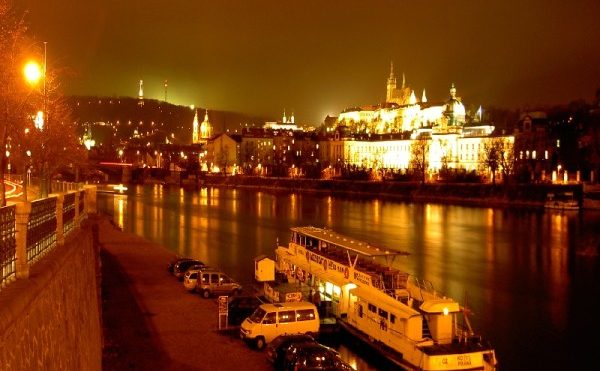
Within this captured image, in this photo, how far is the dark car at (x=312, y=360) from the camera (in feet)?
32.9

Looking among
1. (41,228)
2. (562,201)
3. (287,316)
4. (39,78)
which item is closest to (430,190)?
(562,201)

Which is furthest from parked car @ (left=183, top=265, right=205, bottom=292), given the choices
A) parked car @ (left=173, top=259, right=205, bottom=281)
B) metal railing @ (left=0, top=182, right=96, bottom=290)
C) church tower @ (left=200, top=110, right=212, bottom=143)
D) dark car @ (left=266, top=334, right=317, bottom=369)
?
Answer: church tower @ (left=200, top=110, right=212, bottom=143)

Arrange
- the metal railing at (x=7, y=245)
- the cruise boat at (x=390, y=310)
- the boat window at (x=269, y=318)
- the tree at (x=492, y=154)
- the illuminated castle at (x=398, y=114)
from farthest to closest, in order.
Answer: the illuminated castle at (x=398, y=114) → the tree at (x=492, y=154) → the boat window at (x=269, y=318) → the cruise boat at (x=390, y=310) → the metal railing at (x=7, y=245)

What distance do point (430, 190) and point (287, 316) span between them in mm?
50683

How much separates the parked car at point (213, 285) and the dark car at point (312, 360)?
18.0ft

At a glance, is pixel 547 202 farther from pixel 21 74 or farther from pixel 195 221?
pixel 21 74

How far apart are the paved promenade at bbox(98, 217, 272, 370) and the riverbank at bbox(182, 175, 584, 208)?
39822 millimetres

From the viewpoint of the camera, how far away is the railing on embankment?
10.7ft

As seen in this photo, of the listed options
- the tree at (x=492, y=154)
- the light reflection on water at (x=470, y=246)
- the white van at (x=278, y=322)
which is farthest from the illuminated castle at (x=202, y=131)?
the white van at (x=278, y=322)

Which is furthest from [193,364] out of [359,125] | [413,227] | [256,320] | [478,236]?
[359,125]

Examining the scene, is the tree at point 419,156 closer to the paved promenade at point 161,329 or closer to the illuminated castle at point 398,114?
the illuminated castle at point 398,114

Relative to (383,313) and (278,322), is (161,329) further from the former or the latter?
(383,313)

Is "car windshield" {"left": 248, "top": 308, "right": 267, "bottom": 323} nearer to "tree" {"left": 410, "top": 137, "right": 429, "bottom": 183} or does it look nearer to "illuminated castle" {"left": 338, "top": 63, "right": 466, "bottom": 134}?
"tree" {"left": 410, "top": 137, "right": 429, "bottom": 183}

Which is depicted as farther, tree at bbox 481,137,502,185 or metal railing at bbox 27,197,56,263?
tree at bbox 481,137,502,185
